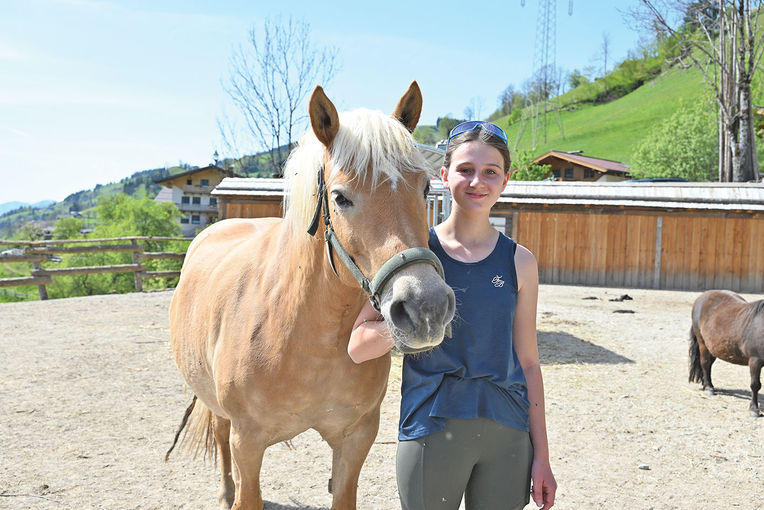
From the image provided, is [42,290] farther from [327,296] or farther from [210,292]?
[327,296]

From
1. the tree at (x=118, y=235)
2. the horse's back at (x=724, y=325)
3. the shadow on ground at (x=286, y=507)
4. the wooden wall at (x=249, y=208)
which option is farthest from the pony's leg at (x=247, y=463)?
the tree at (x=118, y=235)

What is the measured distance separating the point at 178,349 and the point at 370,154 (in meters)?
2.01

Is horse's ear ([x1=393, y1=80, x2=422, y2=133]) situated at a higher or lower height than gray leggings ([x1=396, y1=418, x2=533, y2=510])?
higher

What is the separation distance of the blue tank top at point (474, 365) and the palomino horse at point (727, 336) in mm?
4537

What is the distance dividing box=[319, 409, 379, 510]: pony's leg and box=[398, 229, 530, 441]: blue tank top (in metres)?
0.64

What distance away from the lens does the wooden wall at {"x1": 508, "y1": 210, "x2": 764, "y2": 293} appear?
14781 millimetres

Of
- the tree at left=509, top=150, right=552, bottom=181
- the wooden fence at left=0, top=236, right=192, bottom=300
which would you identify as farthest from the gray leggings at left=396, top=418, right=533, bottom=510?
the tree at left=509, top=150, right=552, bottom=181

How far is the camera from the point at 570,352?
23.5 ft

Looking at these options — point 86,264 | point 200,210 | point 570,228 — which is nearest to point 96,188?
point 200,210

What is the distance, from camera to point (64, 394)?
5055 millimetres

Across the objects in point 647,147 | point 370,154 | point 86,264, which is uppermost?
point 647,147

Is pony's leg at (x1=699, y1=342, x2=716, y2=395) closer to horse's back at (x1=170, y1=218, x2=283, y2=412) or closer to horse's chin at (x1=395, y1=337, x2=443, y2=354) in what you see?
horse's back at (x1=170, y1=218, x2=283, y2=412)

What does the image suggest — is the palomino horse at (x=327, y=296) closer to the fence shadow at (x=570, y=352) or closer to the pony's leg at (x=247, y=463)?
the pony's leg at (x=247, y=463)

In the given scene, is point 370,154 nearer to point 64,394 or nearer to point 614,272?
point 64,394
